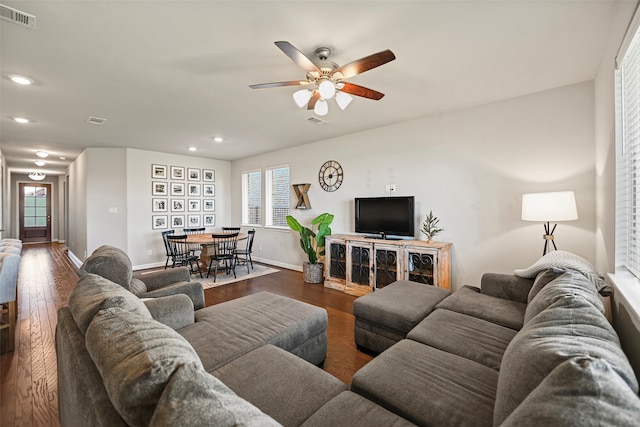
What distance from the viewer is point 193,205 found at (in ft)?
23.1

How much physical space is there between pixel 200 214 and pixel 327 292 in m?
4.44

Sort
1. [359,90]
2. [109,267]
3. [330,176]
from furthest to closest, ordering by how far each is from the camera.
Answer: [330,176]
[359,90]
[109,267]

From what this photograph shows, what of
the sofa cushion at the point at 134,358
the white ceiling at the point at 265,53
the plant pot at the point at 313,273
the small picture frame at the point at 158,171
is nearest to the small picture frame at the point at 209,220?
the small picture frame at the point at 158,171

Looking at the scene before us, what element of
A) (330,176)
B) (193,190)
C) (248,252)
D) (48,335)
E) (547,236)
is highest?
(330,176)

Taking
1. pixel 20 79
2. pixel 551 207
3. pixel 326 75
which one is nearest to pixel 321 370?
pixel 326 75

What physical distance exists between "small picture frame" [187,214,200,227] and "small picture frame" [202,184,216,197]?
605mm

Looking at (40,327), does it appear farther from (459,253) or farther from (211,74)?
(459,253)

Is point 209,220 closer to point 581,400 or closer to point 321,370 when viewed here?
point 321,370

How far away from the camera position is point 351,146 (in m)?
4.93

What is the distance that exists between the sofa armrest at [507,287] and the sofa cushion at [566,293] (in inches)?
29.7

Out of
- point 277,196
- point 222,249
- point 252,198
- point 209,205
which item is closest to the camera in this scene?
point 222,249

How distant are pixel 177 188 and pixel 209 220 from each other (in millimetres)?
1155

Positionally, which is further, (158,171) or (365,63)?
(158,171)

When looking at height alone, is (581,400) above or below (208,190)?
below
